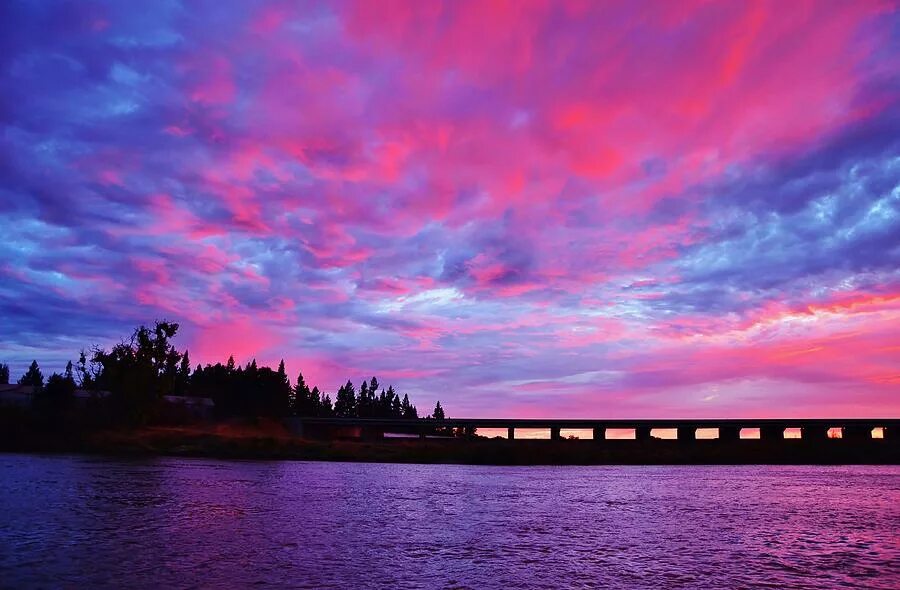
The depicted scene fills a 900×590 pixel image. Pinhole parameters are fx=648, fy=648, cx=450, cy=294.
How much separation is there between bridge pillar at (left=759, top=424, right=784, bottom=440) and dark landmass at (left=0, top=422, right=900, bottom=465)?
10.9m

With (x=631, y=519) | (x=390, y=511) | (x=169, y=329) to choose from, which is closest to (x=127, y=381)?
(x=169, y=329)

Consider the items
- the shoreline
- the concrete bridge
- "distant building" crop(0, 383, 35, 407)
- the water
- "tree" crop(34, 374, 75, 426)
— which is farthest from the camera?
the concrete bridge

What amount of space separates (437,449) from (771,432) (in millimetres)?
92756

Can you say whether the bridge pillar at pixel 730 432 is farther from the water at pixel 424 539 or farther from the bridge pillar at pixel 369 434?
the water at pixel 424 539

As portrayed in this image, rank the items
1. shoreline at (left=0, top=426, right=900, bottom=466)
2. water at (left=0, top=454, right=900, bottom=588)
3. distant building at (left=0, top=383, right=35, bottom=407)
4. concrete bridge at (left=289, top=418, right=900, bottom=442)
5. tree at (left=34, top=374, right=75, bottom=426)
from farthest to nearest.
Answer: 1. concrete bridge at (left=289, top=418, right=900, bottom=442)
2. distant building at (left=0, top=383, right=35, bottom=407)
3. tree at (left=34, top=374, right=75, bottom=426)
4. shoreline at (left=0, top=426, right=900, bottom=466)
5. water at (left=0, top=454, right=900, bottom=588)

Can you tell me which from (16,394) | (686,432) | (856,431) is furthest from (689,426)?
(16,394)

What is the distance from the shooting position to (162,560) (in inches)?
687

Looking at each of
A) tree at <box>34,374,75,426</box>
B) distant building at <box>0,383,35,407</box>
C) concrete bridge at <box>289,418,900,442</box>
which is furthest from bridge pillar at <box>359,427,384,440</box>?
distant building at <box>0,383,35,407</box>

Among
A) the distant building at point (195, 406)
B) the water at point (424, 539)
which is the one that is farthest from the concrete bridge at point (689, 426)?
the water at point (424, 539)

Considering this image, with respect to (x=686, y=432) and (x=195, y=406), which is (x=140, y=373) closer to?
(x=195, y=406)

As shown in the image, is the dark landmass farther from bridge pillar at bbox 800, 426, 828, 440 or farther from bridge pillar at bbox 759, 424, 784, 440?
bridge pillar at bbox 800, 426, 828, 440

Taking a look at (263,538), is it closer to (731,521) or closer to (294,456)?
(731,521)

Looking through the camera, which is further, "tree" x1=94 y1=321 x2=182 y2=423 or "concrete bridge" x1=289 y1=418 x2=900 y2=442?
"concrete bridge" x1=289 y1=418 x2=900 y2=442

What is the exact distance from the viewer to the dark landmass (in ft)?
338
